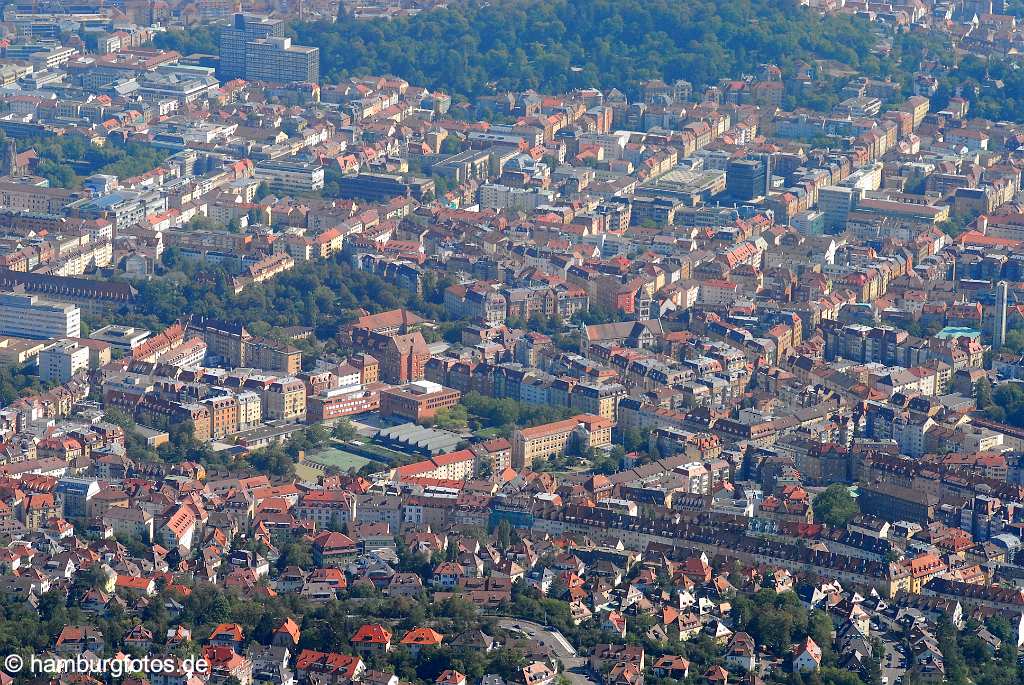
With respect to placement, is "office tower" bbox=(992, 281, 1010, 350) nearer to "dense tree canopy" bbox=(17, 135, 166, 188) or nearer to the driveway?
the driveway

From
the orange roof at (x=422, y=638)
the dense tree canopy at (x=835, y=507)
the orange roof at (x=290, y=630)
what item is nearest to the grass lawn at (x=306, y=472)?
the dense tree canopy at (x=835, y=507)

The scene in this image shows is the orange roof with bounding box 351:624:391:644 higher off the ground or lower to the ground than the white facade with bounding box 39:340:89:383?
higher

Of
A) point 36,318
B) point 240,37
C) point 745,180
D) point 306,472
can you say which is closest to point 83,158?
point 240,37

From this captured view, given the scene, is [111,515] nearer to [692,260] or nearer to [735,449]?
[735,449]

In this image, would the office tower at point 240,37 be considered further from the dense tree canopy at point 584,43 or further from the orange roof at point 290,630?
the orange roof at point 290,630

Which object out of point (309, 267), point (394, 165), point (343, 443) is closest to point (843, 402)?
point (343, 443)

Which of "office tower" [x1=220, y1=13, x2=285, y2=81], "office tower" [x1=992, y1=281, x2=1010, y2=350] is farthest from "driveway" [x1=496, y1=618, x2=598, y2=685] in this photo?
"office tower" [x1=220, y1=13, x2=285, y2=81]
